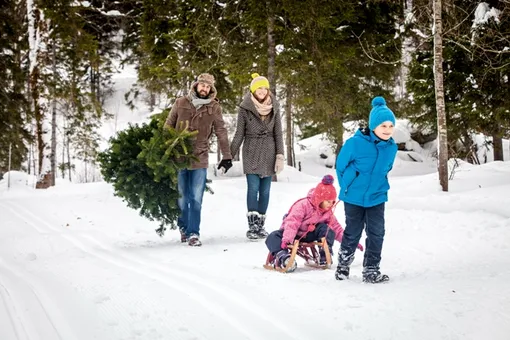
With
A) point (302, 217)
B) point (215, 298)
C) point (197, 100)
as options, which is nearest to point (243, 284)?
point (215, 298)

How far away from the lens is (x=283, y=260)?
171 inches

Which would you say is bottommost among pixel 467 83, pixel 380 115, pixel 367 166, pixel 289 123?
pixel 367 166

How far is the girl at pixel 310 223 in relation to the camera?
440 centimetres

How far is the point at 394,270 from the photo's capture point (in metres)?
4.37

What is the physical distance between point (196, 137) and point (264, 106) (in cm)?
106

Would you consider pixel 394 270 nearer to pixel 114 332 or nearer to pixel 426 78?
pixel 114 332

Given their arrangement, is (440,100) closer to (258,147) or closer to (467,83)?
(258,147)

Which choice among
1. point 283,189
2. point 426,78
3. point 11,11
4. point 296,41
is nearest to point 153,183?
point 283,189

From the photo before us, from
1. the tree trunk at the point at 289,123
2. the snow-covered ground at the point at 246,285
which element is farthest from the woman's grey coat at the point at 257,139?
the tree trunk at the point at 289,123

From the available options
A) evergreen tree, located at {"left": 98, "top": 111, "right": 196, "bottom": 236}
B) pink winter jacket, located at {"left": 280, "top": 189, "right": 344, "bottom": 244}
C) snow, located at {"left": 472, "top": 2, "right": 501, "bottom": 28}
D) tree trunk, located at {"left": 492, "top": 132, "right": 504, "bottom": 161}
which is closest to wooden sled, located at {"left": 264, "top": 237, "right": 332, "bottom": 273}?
pink winter jacket, located at {"left": 280, "top": 189, "right": 344, "bottom": 244}

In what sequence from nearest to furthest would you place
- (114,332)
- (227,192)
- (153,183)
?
(114,332) → (153,183) → (227,192)

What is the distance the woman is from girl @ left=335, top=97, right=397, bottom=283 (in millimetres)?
2193

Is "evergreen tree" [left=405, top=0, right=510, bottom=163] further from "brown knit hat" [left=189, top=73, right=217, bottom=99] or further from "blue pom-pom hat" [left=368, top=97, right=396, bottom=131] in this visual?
"blue pom-pom hat" [left=368, top=97, right=396, bottom=131]

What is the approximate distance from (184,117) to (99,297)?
9.73ft
